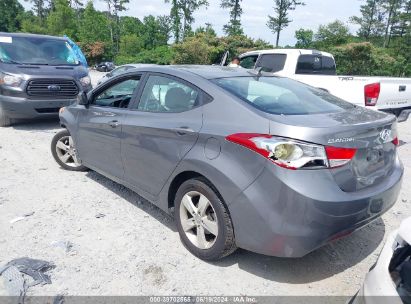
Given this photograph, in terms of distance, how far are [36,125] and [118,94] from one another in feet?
16.5

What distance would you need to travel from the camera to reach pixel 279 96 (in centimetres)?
330

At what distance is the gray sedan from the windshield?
5318 mm

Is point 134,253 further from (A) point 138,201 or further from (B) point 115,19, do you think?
(B) point 115,19

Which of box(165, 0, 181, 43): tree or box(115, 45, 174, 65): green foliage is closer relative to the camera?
box(115, 45, 174, 65): green foliage

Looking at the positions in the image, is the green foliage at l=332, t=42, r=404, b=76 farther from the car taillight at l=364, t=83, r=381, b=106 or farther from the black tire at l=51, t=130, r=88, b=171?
the black tire at l=51, t=130, r=88, b=171

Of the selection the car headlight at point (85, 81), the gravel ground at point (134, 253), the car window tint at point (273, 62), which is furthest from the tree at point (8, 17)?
the gravel ground at point (134, 253)

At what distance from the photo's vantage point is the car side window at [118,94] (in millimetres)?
3986

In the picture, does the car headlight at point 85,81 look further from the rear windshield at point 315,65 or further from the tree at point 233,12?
the tree at point 233,12

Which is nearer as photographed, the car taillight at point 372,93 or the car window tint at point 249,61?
the car taillight at point 372,93

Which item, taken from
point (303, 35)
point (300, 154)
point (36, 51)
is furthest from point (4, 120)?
point (303, 35)

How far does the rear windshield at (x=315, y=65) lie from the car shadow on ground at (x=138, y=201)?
5585 mm

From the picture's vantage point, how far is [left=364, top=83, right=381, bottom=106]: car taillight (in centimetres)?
664

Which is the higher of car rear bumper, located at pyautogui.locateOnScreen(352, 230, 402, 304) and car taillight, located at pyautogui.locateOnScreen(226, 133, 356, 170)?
car taillight, located at pyautogui.locateOnScreen(226, 133, 356, 170)

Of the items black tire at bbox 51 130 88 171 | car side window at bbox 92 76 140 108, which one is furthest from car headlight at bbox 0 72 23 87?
car side window at bbox 92 76 140 108
